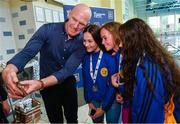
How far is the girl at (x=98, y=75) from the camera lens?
1.53 meters

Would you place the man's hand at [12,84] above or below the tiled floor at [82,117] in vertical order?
above

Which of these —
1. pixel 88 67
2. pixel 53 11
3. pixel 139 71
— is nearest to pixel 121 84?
pixel 139 71

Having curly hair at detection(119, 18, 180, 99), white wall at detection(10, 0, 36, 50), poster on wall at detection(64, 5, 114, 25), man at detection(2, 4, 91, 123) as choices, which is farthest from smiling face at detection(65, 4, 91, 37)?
poster on wall at detection(64, 5, 114, 25)

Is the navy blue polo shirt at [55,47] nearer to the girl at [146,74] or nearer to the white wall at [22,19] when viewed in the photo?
the girl at [146,74]

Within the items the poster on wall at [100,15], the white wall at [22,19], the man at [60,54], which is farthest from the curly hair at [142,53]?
the poster on wall at [100,15]

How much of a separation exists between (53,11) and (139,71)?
283 cm

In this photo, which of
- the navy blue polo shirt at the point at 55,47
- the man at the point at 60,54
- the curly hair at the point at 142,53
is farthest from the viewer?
the navy blue polo shirt at the point at 55,47

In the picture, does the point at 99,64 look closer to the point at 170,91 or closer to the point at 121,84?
the point at 121,84

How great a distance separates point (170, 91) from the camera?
3.38 ft

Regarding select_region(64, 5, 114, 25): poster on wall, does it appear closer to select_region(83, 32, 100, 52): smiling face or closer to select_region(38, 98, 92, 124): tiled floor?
select_region(38, 98, 92, 124): tiled floor

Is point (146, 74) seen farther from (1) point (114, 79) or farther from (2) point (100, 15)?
(2) point (100, 15)

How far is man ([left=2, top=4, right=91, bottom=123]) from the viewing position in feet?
4.35

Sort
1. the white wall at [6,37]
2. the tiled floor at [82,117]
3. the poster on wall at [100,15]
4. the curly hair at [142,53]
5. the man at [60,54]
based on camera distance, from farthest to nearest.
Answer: the poster on wall at [100,15], the white wall at [6,37], the tiled floor at [82,117], the man at [60,54], the curly hair at [142,53]

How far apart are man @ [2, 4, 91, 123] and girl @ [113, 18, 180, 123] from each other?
415mm
